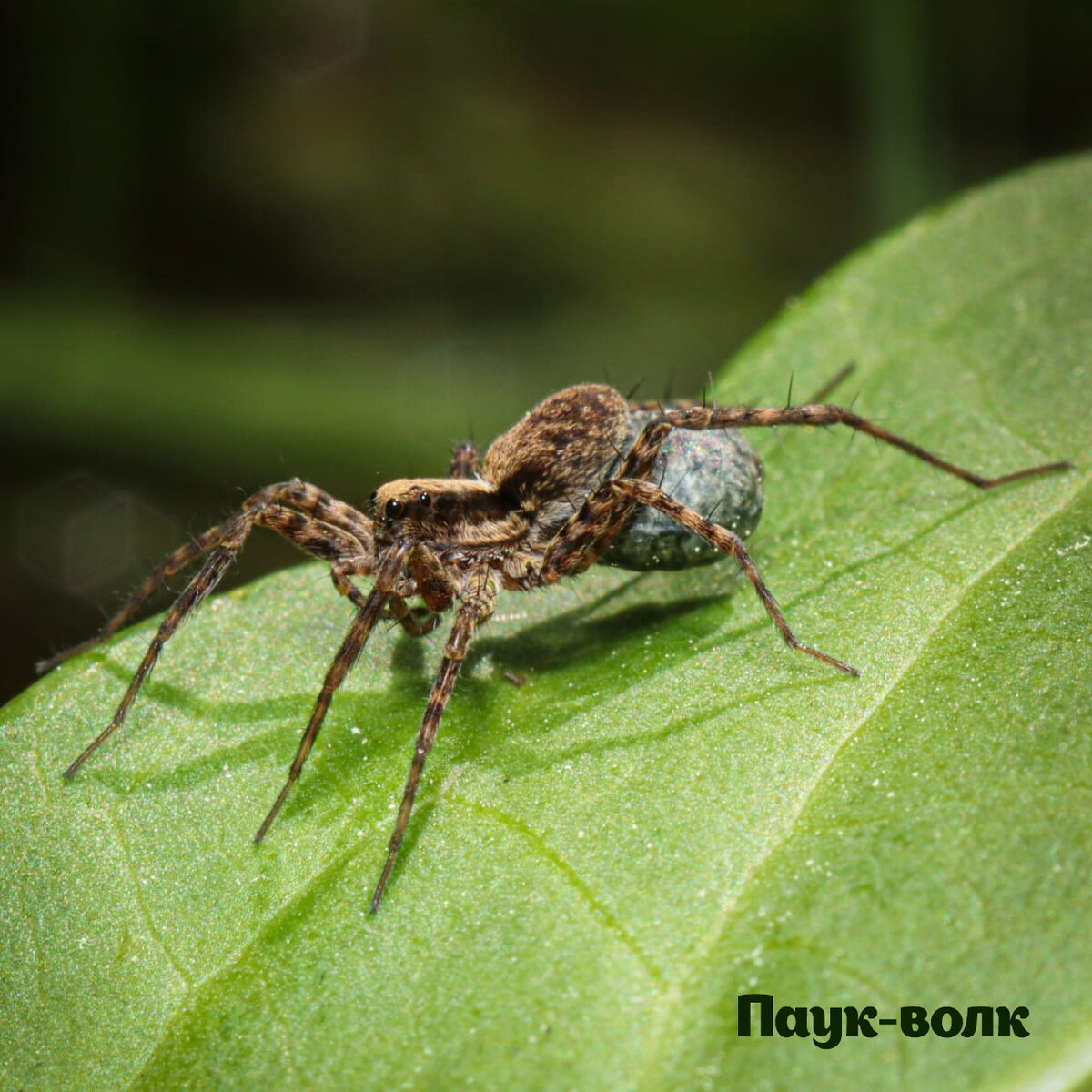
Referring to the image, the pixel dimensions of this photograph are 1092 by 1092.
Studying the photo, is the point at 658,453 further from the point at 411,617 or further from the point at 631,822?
the point at 631,822

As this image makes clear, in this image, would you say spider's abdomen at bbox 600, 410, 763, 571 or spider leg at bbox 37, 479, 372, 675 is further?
spider leg at bbox 37, 479, 372, 675

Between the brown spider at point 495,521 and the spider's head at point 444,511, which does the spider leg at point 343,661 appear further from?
the spider's head at point 444,511

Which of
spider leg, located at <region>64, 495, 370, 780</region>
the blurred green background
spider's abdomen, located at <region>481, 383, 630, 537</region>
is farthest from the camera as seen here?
the blurred green background

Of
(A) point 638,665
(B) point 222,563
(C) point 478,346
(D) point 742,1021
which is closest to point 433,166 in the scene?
(C) point 478,346

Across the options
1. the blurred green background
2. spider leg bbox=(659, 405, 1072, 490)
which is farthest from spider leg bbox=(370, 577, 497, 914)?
the blurred green background

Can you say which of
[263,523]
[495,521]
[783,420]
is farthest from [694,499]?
[263,523]

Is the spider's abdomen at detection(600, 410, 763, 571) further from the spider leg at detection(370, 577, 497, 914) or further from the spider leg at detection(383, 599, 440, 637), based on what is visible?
the spider leg at detection(383, 599, 440, 637)

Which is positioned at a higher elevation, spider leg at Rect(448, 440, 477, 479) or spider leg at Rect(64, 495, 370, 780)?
spider leg at Rect(64, 495, 370, 780)
